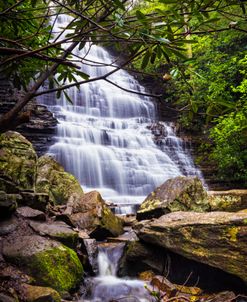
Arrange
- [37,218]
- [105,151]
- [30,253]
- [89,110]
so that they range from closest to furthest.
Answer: [30,253] → [37,218] → [105,151] → [89,110]

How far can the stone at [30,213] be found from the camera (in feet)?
15.5

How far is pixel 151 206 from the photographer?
23.1 feet

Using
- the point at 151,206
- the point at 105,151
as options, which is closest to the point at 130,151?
the point at 105,151

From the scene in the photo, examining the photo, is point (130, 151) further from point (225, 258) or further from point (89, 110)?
point (225, 258)

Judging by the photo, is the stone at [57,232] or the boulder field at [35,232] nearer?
the boulder field at [35,232]

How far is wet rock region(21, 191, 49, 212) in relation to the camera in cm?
523

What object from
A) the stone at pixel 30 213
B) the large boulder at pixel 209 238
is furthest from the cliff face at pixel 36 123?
the large boulder at pixel 209 238

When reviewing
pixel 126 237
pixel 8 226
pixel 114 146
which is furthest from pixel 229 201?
pixel 114 146

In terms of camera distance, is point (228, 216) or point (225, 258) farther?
point (228, 216)

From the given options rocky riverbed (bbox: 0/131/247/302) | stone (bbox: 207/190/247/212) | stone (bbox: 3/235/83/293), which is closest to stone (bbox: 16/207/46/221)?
rocky riverbed (bbox: 0/131/247/302)

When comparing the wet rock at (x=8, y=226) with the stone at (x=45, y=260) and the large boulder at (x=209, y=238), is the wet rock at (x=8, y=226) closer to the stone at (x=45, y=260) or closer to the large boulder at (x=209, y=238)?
the stone at (x=45, y=260)

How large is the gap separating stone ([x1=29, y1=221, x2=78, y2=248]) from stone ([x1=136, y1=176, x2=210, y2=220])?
2.56 metres

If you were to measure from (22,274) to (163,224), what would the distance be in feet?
7.85

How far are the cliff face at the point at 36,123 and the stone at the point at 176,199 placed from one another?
Result: 5.09 metres
